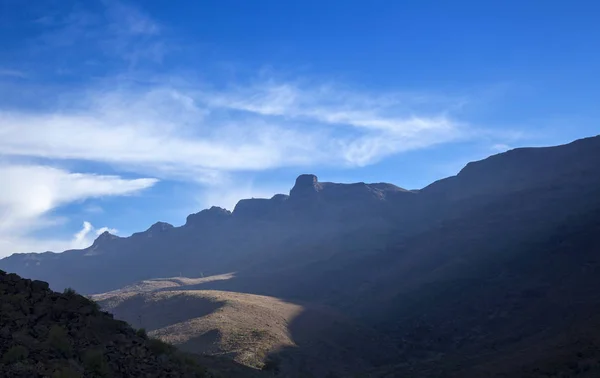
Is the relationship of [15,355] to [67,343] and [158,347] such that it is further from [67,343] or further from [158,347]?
[158,347]

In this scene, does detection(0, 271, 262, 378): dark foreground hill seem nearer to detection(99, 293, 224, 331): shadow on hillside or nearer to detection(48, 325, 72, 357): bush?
detection(48, 325, 72, 357): bush

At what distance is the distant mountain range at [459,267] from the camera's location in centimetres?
4672

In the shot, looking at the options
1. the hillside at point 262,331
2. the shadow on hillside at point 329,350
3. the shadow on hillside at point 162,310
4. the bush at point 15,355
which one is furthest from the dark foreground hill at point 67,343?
the shadow on hillside at point 162,310

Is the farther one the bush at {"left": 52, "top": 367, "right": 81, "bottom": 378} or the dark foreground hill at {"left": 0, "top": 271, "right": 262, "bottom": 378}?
the dark foreground hill at {"left": 0, "top": 271, "right": 262, "bottom": 378}

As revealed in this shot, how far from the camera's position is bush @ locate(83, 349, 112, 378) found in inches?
523

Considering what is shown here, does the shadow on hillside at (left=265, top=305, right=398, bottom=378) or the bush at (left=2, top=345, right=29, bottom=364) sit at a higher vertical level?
the bush at (left=2, top=345, right=29, bottom=364)

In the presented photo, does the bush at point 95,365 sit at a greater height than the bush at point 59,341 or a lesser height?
Result: lesser

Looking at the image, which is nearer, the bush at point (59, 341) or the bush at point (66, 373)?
the bush at point (66, 373)

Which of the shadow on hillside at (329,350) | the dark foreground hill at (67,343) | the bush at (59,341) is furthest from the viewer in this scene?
the shadow on hillside at (329,350)

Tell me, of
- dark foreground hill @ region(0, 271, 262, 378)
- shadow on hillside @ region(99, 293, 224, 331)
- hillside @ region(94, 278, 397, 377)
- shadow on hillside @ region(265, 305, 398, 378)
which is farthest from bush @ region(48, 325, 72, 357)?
shadow on hillside @ region(99, 293, 224, 331)

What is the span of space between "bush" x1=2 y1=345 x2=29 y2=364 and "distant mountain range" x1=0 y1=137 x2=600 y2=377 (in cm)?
2883

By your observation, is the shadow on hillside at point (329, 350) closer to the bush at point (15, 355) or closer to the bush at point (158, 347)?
the bush at point (158, 347)

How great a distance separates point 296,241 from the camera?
17550cm

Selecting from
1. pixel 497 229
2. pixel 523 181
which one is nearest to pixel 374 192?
pixel 523 181
